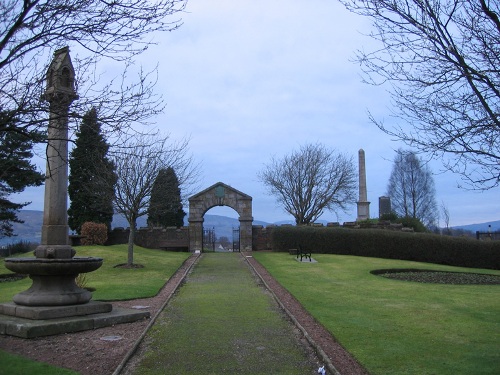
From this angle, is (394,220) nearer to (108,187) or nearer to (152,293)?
(108,187)

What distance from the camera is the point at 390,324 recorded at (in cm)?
1030

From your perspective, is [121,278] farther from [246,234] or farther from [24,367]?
[246,234]

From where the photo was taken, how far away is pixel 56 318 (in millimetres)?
9469

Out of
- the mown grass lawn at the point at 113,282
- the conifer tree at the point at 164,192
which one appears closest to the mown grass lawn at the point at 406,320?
the mown grass lawn at the point at 113,282

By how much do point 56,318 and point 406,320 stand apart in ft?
23.9

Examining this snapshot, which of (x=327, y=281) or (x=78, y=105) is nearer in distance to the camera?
(x=78, y=105)

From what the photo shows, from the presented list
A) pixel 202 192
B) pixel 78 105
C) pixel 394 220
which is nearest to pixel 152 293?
pixel 78 105

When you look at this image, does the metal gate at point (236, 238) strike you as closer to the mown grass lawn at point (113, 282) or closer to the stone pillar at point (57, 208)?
the mown grass lawn at point (113, 282)

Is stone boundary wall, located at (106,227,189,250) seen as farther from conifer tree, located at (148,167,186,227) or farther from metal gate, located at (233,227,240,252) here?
conifer tree, located at (148,167,186,227)

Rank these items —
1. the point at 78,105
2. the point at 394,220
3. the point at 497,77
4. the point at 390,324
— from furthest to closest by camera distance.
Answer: the point at 394,220
the point at 390,324
the point at 497,77
the point at 78,105

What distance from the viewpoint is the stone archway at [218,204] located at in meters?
35.4

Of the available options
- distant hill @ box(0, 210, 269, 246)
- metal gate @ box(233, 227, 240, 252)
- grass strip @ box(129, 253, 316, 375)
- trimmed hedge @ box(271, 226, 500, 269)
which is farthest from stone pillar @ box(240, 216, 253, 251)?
grass strip @ box(129, 253, 316, 375)

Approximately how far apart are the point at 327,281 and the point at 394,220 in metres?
21.8

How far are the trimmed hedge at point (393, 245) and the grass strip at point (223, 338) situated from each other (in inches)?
659
